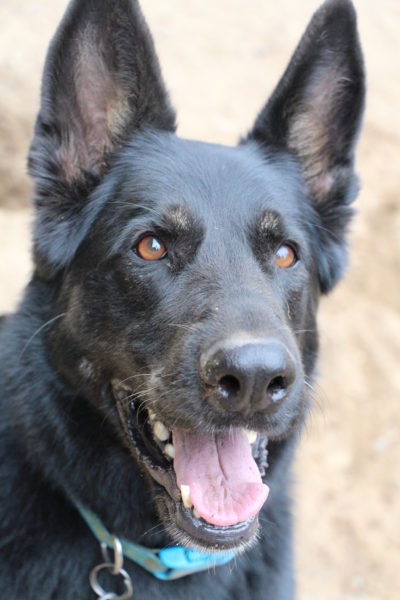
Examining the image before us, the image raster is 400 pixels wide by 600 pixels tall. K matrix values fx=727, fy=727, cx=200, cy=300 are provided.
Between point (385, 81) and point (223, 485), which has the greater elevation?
point (223, 485)

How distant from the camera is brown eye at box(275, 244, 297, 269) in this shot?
10.4ft

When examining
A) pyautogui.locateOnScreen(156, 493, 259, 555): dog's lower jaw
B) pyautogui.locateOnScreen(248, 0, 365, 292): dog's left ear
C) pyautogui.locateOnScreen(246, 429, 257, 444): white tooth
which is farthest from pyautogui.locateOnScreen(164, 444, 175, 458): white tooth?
pyautogui.locateOnScreen(248, 0, 365, 292): dog's left ear

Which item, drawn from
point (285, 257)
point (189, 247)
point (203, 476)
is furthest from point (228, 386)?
point (285, 257)

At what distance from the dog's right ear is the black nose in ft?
3.51

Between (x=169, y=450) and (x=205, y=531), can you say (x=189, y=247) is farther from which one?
(x=205, y=531)

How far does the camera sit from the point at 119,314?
3.02 metres

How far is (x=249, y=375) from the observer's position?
240 centimetres

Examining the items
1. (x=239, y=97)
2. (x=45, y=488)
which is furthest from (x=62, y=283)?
(x=239, y=97)

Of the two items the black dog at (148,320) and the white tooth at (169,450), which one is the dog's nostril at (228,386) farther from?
the white tooth at (169,450)

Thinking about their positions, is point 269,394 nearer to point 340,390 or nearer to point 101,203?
point 101,203

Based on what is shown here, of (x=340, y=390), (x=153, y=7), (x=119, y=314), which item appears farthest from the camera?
(x=153, y=7)

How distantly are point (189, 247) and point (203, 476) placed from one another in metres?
0.91

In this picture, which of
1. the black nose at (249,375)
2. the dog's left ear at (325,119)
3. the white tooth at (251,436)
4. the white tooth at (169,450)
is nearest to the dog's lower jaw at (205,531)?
the white tooth at (169,450)

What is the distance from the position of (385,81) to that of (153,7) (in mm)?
3178
